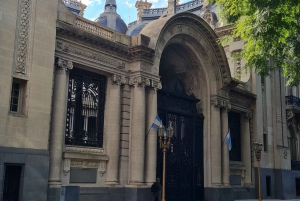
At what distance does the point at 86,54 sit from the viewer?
18938mm

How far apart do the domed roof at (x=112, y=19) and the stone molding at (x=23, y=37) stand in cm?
2076

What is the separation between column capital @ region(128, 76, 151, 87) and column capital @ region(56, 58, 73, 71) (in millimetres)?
3740

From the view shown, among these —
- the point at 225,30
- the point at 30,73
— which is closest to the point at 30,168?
the point at 30,73

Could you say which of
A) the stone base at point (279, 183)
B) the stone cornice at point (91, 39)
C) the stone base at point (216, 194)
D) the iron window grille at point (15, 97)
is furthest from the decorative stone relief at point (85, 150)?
the stone base at point (279, 183)

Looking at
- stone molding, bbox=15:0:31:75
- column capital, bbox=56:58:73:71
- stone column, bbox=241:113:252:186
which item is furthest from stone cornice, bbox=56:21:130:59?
stone column, bbox=241:113:252:186

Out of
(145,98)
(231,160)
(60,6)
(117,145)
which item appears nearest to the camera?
(60,6)

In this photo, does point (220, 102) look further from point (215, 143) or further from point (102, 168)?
point (102, 168)

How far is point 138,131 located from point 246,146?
42.1ft

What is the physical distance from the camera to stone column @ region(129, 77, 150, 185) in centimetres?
1959

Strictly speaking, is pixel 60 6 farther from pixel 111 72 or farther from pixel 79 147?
pixel 79 147

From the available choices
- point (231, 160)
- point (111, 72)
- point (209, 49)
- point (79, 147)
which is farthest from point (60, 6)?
point (231, 160)

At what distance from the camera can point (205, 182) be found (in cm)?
2541

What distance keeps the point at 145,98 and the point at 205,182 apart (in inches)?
316

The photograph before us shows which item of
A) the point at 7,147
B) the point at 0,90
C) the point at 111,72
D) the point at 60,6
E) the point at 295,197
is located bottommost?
the point at 295,197
